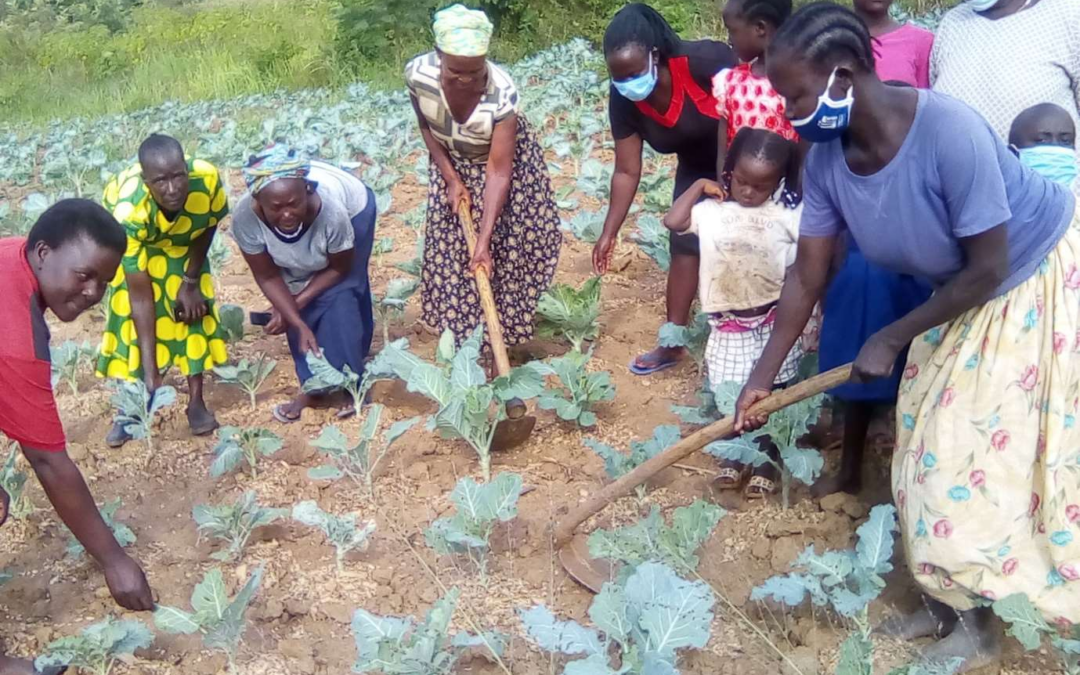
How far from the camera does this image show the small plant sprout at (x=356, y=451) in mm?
3189

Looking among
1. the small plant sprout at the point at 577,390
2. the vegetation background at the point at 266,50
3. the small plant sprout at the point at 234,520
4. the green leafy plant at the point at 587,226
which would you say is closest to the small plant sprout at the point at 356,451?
the small plant sprout at the point at 234,520

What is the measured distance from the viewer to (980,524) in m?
2.31

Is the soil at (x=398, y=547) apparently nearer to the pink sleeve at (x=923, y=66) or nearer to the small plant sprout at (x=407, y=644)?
the small plant sprout at (x=407, y=644)

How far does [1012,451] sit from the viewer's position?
7.54ft

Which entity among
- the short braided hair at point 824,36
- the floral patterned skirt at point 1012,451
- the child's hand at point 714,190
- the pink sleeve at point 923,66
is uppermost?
the short braided hair at point 824,36

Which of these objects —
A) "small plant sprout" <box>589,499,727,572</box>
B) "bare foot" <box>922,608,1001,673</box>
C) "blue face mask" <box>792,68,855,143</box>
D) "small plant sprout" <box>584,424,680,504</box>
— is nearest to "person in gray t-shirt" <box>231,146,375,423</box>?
"small plant sprout" <box>584,424,680,504</box>

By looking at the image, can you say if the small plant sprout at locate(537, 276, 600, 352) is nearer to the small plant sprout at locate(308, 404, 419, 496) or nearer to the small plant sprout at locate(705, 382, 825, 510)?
the small plant sprout at locate(308, 404, 419, 496)

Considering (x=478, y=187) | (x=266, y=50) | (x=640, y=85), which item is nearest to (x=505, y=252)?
(x=478, y=187)

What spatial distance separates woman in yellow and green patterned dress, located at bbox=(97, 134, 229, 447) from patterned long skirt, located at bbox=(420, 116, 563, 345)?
82 cm

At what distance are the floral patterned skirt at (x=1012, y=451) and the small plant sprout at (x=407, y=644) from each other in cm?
112

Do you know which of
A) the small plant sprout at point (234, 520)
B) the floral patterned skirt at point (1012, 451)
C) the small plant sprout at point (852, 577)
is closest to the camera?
the floral patterned skirt at point (1012, 451)

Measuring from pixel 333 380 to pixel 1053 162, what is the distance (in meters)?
2.40

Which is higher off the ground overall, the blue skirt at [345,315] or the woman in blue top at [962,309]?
the woman in blue top at [962,309]

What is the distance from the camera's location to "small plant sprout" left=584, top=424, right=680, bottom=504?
3049 mm
